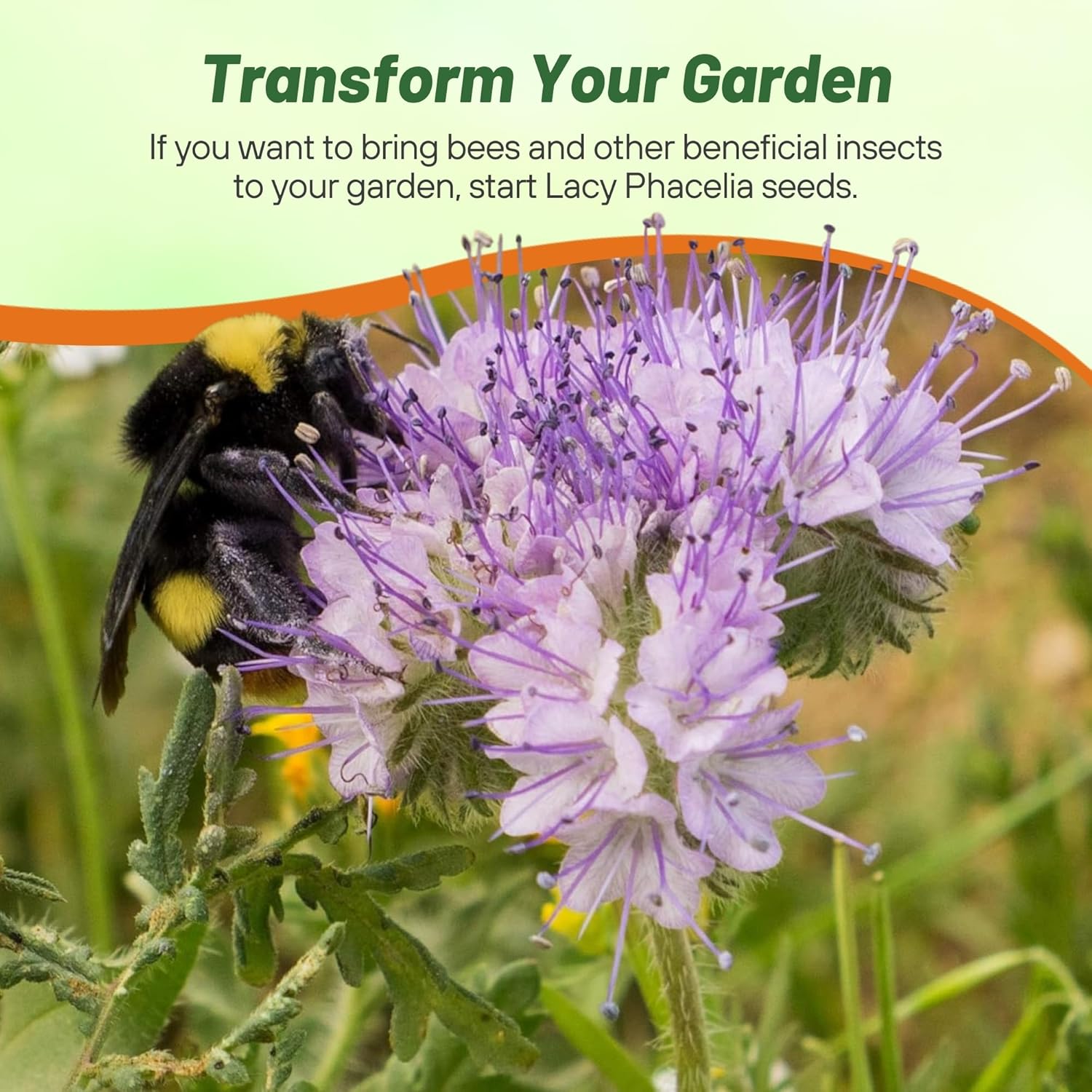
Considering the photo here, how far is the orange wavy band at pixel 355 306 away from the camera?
2.86 metres

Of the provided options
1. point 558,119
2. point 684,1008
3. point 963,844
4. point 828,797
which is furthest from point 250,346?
point 828,797

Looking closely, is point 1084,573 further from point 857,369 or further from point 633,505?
point 633,505

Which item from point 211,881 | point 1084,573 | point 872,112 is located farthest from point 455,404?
point 1084,573

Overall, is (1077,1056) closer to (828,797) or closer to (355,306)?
(828,797)

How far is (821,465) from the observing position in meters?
2.10

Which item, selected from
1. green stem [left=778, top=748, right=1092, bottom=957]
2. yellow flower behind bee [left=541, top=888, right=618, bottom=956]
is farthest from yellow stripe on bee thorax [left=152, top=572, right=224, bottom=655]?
green stem [left=778, top=748, right=1092, bottom=957]

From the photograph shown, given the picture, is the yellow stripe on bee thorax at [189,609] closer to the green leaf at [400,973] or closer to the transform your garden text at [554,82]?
the green leaf at [400,973]

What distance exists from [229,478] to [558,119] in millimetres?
945

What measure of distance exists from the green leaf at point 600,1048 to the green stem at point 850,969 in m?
0.36

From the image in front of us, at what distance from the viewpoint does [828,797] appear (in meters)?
4.13

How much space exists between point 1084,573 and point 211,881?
2.74 m

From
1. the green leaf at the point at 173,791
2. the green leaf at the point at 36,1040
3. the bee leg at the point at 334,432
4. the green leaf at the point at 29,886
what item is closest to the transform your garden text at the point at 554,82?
the bee leg at the point at 334,432

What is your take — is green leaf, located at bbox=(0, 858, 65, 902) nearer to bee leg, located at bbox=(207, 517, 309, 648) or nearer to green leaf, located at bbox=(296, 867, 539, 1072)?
green leaf, located at bbox=(296, 867, 539, 1072)

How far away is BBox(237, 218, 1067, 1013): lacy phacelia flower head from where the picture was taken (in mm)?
1843
